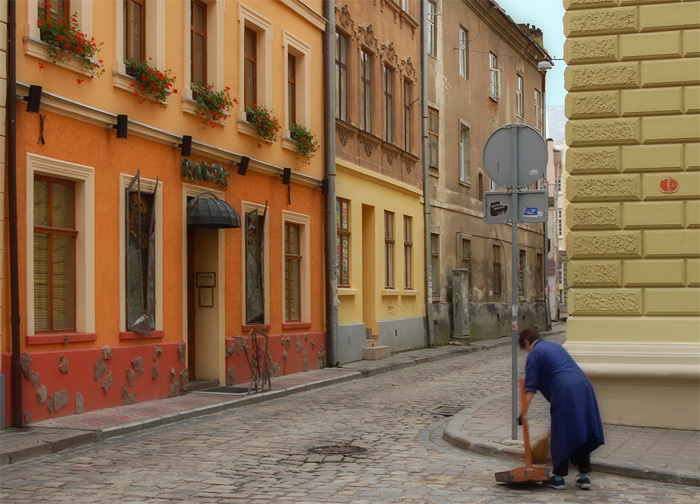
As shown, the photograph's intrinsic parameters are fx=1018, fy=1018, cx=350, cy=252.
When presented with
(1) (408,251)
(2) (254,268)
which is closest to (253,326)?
(2) (254,268)

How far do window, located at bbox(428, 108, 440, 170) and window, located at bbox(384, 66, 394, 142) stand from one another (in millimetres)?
3015

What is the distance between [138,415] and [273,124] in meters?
7.07

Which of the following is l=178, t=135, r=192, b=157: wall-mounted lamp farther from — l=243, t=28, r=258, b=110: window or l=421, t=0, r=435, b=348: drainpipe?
l=421, t=0, r=435, b=348: drainpipe

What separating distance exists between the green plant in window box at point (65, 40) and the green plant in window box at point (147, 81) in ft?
3.48

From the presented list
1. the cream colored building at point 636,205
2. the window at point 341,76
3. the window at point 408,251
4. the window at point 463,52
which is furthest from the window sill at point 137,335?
the window at point 463,52

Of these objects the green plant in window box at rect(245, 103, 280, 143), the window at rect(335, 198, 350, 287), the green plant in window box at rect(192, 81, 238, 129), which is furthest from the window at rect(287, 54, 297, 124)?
the green plant in window box at rect(192, 81, 238, 129)

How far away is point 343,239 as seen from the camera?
21969 millimetres

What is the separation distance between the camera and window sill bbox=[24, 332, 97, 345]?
38.4 feet

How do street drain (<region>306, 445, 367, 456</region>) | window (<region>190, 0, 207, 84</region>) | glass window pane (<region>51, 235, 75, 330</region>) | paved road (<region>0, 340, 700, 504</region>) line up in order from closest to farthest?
paved road (<region>0, 340, 700, 504</region>) < street drain (<region>306, 445, 367, 456</region>) < glass window pane (<region>51, 235, 75, 330</region>) < window (<region>190, 0, 207, 84</region>)

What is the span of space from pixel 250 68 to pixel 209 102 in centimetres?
249

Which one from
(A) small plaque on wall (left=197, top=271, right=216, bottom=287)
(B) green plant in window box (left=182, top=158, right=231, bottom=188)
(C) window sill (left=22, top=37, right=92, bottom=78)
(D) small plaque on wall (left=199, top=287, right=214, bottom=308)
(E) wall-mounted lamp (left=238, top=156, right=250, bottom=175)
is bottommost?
(D) small plaque on wall (left=199, top=287, right=214, bottom=308)

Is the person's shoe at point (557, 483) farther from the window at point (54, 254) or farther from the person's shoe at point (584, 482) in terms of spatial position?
the window at point (54, 254)

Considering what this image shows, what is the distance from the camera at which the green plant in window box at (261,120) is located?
17.6 m

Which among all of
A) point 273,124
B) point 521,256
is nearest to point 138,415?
point 273,124
